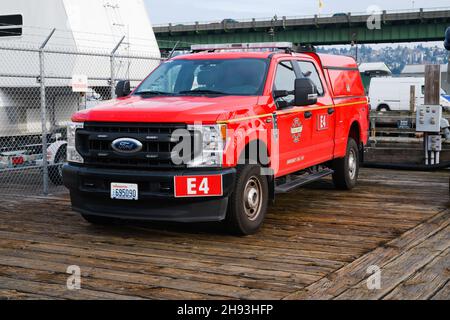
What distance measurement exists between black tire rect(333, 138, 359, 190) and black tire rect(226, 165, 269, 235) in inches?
123

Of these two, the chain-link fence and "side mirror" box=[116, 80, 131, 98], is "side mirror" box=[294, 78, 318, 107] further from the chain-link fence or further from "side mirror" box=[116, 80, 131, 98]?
the chain-link fence

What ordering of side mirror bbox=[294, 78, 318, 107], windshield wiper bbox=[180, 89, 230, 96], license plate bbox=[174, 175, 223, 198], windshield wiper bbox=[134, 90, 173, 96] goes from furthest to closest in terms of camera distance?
windshield wiper bbox=[134, 90, 173, 96] → side mirror bbox=[294, 78, 318, 107] → windshield wiper bbox=[180, 89, 230, 96] → license plate bbox=[174, 175, 223, 198]

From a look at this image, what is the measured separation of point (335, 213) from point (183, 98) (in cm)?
264

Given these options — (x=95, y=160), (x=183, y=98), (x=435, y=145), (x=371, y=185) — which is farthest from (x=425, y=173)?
(x=95, y=160)

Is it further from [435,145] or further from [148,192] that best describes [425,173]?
[148,192]

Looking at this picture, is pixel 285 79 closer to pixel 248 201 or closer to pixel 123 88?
pixel 248 201

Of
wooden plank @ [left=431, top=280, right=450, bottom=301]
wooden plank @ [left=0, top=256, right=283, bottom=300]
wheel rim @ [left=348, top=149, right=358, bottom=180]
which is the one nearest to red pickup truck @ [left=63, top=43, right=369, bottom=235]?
wooden plank @ [left=0, top=256, right=283, bottom=300]

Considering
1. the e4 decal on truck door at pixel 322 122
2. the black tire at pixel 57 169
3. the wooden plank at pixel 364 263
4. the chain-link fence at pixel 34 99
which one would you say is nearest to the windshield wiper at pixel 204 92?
the e4 decal on truck door at pixel 322 122

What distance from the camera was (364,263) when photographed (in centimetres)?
594

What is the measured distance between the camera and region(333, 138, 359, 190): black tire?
10.2 metres

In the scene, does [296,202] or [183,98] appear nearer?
[183,98]

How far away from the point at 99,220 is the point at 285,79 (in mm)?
2924

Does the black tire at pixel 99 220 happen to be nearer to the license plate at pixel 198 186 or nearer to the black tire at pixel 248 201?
the license plate at pixel 198 186

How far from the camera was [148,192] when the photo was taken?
6.62 meters
